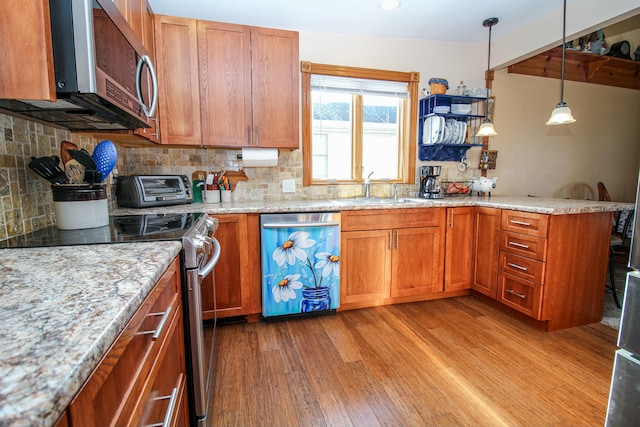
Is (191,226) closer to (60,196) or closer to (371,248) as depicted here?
(60,196)

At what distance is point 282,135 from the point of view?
7.83 ft

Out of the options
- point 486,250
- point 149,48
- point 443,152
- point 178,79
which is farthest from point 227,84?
point 486,250

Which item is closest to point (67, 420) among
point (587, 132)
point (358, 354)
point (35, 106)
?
point (35, 106)

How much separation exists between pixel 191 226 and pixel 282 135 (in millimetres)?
1269

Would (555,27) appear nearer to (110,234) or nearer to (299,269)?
(299,269)

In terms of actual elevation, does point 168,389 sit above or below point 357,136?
below

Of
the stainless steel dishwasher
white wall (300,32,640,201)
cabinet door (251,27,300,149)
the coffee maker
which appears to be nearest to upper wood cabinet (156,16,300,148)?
cabinet door (251,27,300,149)

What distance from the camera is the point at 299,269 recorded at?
2240 millimetres

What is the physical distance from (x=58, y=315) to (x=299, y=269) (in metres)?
1.78

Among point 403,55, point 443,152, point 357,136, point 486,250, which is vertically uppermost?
point 403,55

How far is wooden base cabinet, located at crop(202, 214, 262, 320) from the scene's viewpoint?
2117 millimetres

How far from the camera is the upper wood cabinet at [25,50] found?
32.3 inches

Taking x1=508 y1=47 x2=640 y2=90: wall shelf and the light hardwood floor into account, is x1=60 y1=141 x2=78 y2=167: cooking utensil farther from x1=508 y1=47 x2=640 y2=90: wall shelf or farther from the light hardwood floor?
x1=508 y1=47 x2=640 y2=90: wall shelf

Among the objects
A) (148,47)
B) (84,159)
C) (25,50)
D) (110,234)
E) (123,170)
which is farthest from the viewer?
(123,170)
